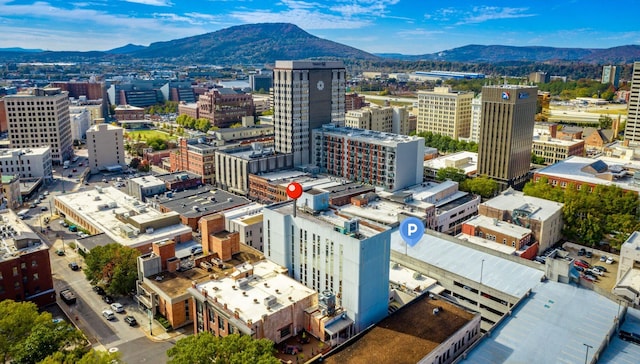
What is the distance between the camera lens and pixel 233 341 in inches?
1734

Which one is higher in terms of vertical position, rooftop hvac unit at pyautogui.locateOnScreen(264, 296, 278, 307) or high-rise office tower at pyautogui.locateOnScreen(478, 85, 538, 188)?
high-rise office tower at pyautogui.locateOnScreen(478, 85, 538, 188)

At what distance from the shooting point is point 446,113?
182 meters

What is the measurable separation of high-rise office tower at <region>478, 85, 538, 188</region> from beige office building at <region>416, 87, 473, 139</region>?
51.9 meters

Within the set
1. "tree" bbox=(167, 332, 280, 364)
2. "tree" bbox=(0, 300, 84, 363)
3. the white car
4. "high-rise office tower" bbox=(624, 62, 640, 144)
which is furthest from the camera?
"high-rise office tower" bbox=(624, 62, 640, 144)

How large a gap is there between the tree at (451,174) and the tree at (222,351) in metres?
91.0

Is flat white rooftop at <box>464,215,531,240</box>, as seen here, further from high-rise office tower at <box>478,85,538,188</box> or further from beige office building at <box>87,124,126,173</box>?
beige office building at <box>87,124,126,173</box>

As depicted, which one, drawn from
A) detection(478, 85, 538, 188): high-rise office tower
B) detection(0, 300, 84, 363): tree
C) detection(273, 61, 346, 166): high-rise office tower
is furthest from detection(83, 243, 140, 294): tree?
detection(478, 85, 538, 188): high-rise office tower

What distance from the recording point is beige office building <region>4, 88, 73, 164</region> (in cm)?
14988

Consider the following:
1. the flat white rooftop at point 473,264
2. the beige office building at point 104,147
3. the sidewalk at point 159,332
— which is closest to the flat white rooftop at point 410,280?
the flat white rooftop at point 473,264

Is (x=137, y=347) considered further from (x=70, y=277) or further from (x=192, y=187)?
(x=192, y=187)

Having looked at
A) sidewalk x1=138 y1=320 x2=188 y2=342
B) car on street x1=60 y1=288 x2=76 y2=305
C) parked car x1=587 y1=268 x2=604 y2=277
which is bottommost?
sidewalk x1=138 y1=320 x2=188 y2=342

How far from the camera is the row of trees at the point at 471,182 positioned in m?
117

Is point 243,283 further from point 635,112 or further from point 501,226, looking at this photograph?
point 635,112

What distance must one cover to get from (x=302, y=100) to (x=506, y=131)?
52.5 metres
